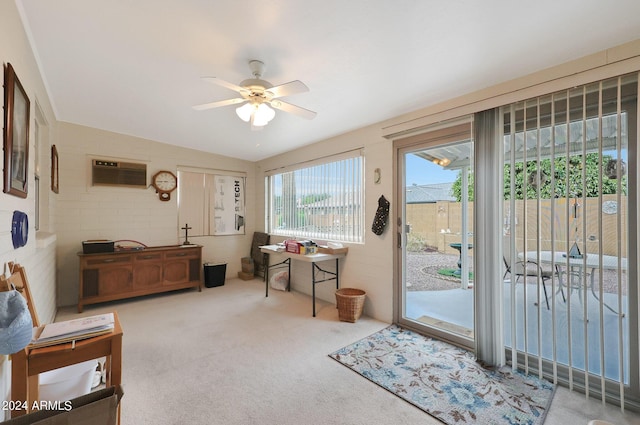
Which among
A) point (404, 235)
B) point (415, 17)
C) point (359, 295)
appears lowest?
point (359, 295)

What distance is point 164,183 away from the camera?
461 cm

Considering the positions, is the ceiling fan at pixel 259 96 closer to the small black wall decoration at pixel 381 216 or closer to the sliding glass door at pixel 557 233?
the small black wall decoration at pixel 381 216

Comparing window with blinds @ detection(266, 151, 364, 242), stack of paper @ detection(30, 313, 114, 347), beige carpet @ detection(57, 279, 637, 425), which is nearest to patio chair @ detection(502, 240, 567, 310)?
beige carpet @ detection(57, 279, 637, 425)

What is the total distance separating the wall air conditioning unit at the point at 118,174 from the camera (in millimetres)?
4051

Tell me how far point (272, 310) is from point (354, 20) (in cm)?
324

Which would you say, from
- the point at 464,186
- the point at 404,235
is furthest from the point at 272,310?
the point at 464,186

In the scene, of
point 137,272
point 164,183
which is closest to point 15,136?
point 137,272

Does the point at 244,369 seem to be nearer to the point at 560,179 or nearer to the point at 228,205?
the point at 560,179

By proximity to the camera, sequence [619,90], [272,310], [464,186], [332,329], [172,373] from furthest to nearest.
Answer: [272,310]
[332,329]
[464,186]
[172,373]
[619,90]

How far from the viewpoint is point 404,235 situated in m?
3.16

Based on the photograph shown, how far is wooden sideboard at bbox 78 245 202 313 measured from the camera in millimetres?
3666

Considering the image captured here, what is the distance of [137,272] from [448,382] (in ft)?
13.5

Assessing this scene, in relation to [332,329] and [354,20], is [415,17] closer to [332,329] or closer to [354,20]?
[354,20]

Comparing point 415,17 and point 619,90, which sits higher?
point 415,17
